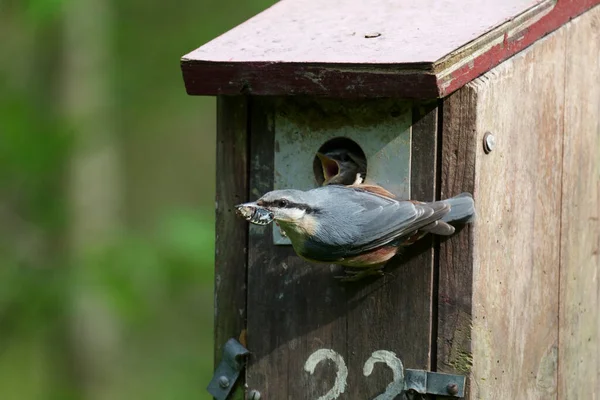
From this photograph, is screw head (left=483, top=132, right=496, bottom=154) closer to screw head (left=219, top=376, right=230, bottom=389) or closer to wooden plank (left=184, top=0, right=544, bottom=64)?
wooden plank (left=184, top=0, right=544, bottom=64)

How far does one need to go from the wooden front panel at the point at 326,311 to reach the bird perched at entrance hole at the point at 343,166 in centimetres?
16

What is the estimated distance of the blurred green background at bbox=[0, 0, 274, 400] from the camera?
5.32 meters

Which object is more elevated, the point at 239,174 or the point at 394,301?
the point at 239,174

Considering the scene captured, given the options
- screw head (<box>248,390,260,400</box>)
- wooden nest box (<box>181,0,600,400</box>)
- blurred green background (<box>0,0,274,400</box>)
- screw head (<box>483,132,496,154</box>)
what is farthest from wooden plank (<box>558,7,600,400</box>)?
blurred green background (<box>0,0,274,400</box>)

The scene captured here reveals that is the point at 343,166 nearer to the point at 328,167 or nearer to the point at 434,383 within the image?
the point at 328,167

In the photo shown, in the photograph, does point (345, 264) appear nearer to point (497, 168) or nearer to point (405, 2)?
point (497, 168)

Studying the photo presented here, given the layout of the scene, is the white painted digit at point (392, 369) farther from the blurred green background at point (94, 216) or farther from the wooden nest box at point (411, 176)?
the blurred green background at point (94, 216)

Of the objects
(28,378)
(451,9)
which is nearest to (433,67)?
(451,9)

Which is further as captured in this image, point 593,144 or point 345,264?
point 593,144

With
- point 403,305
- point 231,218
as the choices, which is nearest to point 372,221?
point 403,305

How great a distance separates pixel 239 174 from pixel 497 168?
71cm

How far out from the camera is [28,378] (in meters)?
6.58

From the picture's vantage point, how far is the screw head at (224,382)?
282 centimetres

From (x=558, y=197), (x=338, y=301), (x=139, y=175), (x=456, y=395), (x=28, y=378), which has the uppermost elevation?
(x=558, y=197)
